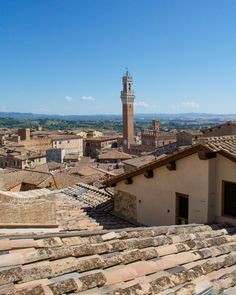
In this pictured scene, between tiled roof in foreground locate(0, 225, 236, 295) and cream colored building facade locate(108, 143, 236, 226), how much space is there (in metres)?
2.16

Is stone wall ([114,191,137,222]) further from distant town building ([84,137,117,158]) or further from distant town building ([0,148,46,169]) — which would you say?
distant town building ([84,137,117,158])

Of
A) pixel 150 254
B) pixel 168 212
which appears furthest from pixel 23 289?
pixel 168 212

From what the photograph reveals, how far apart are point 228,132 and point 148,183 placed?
72.0 ft

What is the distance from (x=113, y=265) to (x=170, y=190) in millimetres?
4783

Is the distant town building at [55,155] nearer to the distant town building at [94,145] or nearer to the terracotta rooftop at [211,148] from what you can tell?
the distant town building at [94,145]

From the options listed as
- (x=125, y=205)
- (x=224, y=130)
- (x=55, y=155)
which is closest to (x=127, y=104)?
(x=55, y=155)

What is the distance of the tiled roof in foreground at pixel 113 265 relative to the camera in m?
3.10

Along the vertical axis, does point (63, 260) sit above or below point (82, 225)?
above

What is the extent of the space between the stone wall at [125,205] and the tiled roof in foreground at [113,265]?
4.52 meters

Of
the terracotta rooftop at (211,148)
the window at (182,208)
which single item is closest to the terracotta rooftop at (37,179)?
the window at (182,208)

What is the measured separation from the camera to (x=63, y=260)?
12.0ft

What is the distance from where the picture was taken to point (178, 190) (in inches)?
319

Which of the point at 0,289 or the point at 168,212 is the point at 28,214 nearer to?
the point at 168,212

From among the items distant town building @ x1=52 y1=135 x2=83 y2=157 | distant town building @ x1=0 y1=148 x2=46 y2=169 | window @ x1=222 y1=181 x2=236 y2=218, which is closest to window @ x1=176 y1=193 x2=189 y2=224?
window @ x1=222 y1=181 x2=236 y2=218
